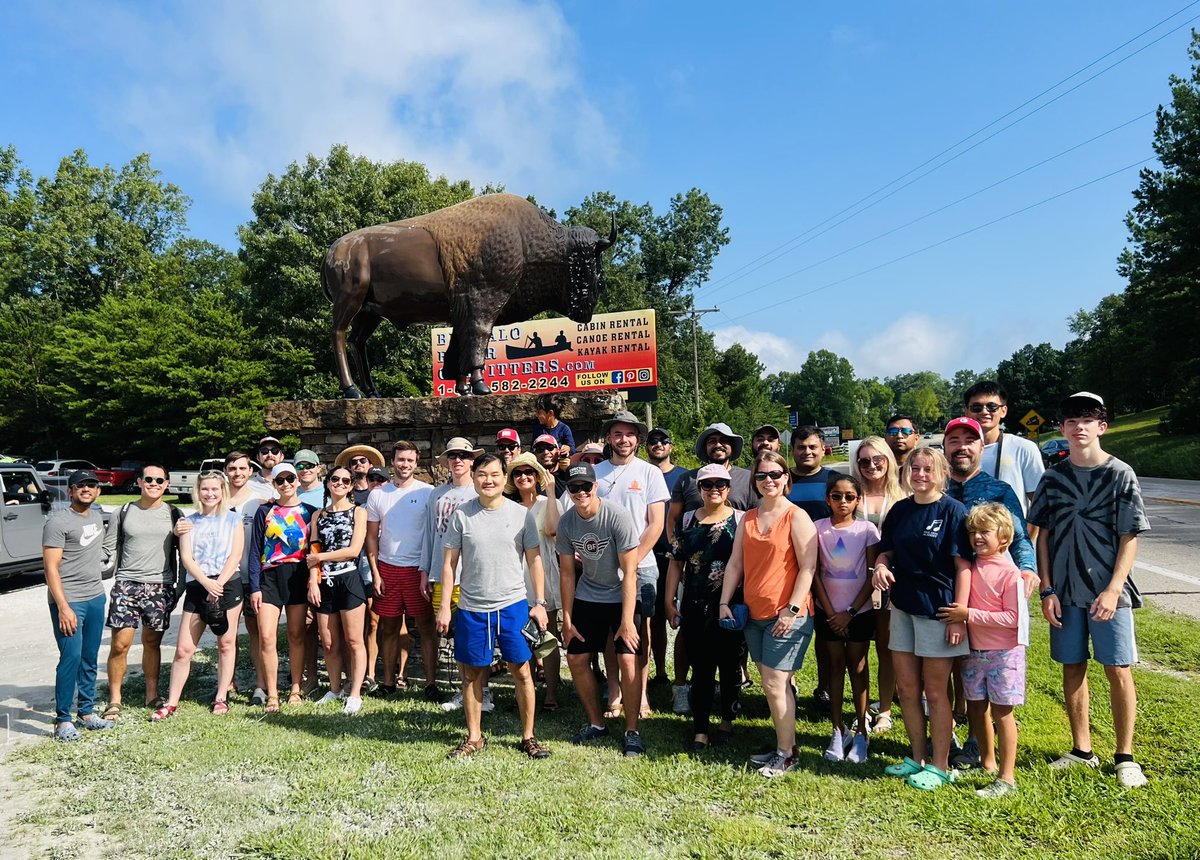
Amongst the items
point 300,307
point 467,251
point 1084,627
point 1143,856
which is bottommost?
point 1143,856

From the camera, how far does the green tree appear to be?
23.3 meters

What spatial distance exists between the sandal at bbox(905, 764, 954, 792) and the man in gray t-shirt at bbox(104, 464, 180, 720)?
183 inches

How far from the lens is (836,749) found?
12.6 ft

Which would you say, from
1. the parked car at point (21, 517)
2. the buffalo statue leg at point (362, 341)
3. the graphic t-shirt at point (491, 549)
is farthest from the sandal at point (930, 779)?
the parked car at point (21, 517)

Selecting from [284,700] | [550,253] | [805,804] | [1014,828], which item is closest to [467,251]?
[550,253]

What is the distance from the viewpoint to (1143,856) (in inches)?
111

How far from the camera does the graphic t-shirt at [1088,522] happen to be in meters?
3.45

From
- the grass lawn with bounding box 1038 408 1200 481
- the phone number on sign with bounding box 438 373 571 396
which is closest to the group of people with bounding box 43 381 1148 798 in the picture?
the phone number on sign with bounding box 438 373 571 396

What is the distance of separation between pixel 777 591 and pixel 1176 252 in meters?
30.2

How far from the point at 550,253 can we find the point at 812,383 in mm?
82063

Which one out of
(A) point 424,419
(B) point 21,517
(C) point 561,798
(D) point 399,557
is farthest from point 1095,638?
(B) point 21,517

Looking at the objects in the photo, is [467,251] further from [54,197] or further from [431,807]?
[54,197]

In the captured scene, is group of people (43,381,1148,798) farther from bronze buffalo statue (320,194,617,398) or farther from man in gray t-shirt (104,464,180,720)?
bronze buffalo statue (320,194,617,398)

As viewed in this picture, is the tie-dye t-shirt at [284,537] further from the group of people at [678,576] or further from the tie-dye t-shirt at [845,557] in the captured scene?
the tie-dye t-shirt at [845,557]
